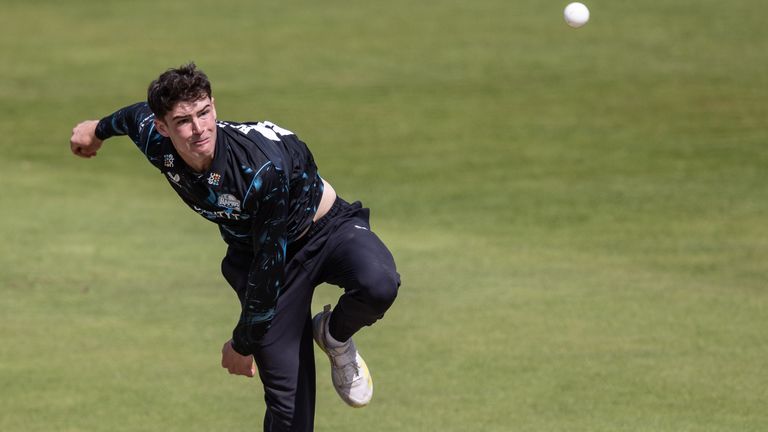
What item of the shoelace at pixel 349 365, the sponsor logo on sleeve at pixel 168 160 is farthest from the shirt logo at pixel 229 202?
the shoelace at pixel 349 365

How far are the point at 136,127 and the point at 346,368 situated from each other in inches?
73.6

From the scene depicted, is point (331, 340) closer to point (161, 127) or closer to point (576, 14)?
point (161, 127)

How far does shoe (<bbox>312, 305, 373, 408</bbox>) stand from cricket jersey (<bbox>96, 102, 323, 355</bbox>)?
58 centimetres

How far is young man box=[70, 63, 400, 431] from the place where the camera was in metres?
6.25

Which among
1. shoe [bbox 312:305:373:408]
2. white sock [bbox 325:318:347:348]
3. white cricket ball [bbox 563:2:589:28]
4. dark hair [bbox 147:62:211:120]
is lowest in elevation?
shoe [bbox 312:305:373:408]

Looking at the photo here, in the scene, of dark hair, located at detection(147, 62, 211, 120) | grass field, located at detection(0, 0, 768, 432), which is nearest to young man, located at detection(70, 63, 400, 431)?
dark hair, located at detection(147, 62, 211, 120)

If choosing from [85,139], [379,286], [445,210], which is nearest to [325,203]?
[379,286]

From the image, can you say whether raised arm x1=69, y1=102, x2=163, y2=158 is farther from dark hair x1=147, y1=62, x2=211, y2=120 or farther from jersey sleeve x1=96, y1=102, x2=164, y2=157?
dark hair x1=147, y1=62, x2=211, y2=120

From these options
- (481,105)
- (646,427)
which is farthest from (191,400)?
(481,105)

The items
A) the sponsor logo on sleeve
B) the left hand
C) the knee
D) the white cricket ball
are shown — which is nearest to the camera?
the sponsor logo on sleeve

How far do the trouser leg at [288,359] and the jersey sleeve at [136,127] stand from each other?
0.87 m

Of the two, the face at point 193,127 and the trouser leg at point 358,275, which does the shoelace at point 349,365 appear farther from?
the face at point 193,127

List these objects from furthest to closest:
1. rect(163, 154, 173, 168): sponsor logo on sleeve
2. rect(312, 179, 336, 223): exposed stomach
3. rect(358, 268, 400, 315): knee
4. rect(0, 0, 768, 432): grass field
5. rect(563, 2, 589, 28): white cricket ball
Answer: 1. rect(563, 2, 589, 28): white cricket ball
2. rect(0, 0, 768, 432): grass field
3. rect(312, 179, 336, 223): exposed stomach
4. rect(358, 268, 400, 315): knee
5. rect(163, 154, 173, 168): sponsor logo on sleeve

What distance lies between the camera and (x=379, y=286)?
664cm
